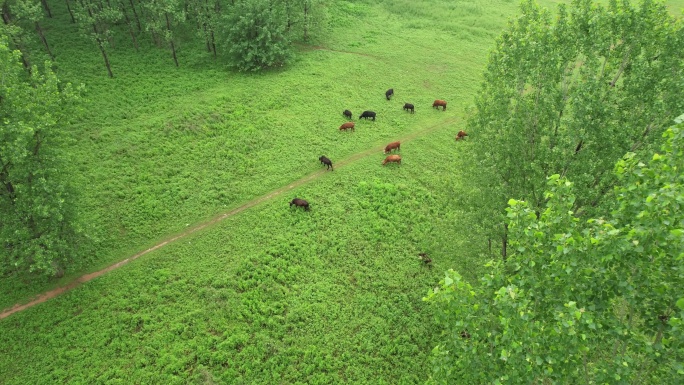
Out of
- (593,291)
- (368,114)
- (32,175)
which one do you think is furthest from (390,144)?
(593,291)

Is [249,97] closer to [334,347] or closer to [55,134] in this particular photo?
[55,134]

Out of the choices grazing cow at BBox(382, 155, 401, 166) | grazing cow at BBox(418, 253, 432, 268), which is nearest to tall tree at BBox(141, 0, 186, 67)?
grazing cow at BBox(382, 155, 401, 166)

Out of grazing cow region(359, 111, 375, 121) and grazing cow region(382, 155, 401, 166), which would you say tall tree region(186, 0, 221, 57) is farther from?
grazing cow region(382, 155, 401, 166)

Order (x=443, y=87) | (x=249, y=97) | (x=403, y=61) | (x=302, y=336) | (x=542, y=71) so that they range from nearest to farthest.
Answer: (x=542, y=71) < (x=302, y=336) < (x=249, y=97) < (x=443, y=87) < (x=403, y=61)

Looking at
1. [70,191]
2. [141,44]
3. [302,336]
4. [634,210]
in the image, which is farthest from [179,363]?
[141,44]

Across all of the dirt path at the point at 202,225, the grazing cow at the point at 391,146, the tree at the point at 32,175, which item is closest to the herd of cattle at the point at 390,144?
the grazing cow at the point at 391,146

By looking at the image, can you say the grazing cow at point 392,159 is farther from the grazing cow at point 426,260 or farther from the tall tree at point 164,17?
the tall tree at point 164,17
